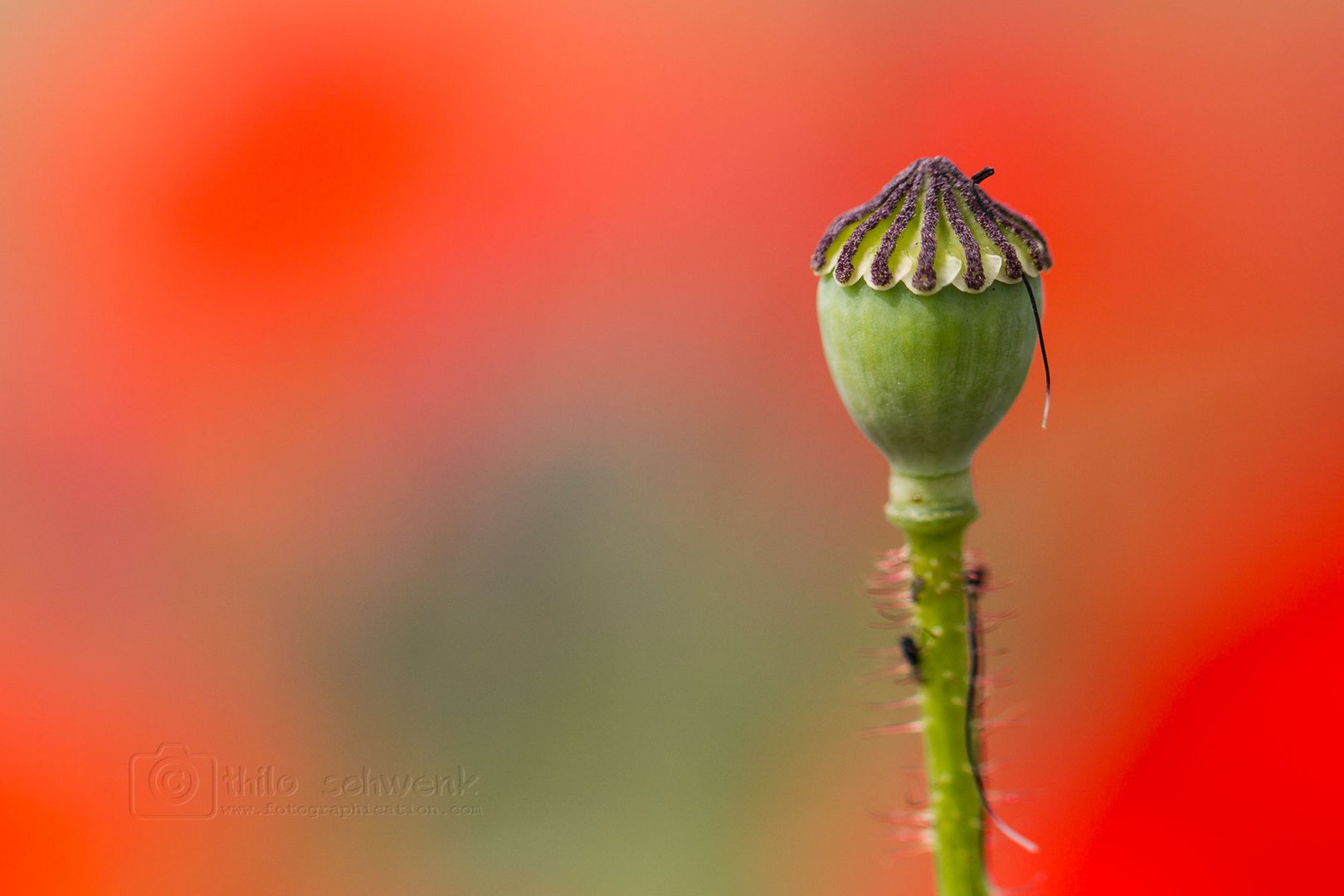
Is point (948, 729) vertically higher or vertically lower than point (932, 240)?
lower

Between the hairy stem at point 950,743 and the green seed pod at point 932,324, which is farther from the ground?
the green seed pod at point 932,324

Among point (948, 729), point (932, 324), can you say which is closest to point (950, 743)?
point (948, 729)

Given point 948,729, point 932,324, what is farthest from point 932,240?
point 948,729

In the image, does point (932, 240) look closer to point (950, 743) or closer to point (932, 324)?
point (932, 324)

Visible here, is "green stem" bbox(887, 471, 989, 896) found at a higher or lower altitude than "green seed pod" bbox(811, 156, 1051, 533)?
lower

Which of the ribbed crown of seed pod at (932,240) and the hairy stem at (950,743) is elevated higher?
the ribbed crown of seed pod at (932,240)

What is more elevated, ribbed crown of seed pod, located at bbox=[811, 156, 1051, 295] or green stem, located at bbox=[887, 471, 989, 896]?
ribbed crown of seed pod, located at bbox=[811, 156, 1051, 295]

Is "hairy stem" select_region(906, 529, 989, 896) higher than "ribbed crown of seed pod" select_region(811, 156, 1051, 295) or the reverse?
the reverse

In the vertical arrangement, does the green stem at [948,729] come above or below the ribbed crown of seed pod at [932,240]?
below
